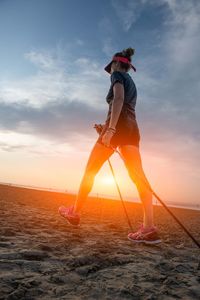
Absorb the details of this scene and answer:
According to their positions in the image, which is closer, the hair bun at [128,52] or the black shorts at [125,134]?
the black shorts at [125,134]

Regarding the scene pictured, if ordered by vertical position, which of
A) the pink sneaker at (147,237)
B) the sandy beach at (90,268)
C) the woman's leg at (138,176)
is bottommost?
the sandy beach at (90,268)

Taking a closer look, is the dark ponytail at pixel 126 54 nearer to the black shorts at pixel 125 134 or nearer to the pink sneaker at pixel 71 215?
the black shorts at pixel 125 134

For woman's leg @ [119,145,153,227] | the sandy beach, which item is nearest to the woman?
woman's leg @ [119,145,153,227]

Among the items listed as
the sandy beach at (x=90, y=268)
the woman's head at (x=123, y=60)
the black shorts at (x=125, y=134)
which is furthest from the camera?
the woman's head at (x=123, y=60)

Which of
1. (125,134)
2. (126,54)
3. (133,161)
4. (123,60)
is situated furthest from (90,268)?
(126,54)

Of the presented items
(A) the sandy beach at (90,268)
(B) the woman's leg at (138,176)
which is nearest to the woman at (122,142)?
(B) the woman's leg at (138,176)

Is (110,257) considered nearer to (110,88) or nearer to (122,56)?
(110,88)

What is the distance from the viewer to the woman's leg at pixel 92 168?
579 cm

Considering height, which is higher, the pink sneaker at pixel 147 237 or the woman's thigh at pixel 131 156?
the woman's thigh at pixel 131 156

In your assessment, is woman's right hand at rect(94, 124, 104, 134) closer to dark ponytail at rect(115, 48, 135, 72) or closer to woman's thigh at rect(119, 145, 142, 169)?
woman's thigh at rect(119, 145, 142, 169)

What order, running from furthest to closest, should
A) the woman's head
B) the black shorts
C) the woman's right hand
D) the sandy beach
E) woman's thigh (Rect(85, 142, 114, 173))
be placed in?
the woman's right hand
the woman's head
woman's thigh (Rect(85, 142, 114, 173))
the black shorts
the sandy beach

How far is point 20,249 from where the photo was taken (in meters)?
3.95

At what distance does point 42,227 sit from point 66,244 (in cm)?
163

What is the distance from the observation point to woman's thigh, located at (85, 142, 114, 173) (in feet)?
18.9
